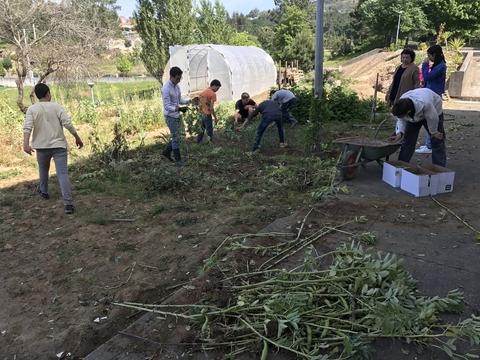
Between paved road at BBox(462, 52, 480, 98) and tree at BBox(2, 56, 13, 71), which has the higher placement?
tree at BBox(2, 56, 13, 71)

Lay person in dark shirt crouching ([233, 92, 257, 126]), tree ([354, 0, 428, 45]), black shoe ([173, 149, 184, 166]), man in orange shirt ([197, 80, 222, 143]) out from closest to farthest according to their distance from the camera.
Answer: black shoe ([173, 149, 184, 166]), man in orange shirt ([197, 80, 222, 143]), person in dark shirt crouching ([233, 92, 257, 126]), tree ([354, 0, 428, 45])

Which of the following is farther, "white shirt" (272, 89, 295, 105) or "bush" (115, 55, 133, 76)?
"bush" (115, 55, 133, 76)

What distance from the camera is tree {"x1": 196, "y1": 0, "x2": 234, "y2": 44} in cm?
2941

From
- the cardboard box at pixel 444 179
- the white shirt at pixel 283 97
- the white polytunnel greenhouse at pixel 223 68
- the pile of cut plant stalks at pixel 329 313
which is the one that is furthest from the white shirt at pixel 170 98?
the white polytunnel greenhouse at pixel 223 68

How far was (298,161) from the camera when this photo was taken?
7113 mm

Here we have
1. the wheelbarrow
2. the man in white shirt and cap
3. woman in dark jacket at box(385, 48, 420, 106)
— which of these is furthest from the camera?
the man in white shirt and cap

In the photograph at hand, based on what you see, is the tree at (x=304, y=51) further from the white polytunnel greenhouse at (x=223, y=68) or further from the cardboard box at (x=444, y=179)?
the cardboard box at (x=444, y=179)

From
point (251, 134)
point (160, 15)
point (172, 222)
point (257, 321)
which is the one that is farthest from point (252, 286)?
point (160, 15)

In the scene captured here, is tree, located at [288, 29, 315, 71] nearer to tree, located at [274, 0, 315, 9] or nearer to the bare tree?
the bare tree

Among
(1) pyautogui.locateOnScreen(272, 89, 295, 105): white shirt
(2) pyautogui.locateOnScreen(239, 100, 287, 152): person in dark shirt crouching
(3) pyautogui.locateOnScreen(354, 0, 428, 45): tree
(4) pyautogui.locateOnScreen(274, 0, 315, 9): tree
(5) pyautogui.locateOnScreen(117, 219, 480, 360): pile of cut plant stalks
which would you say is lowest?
(5) pyautogui.locateOnScreen(117, 219, 480, 360): pile of cut plant stalks

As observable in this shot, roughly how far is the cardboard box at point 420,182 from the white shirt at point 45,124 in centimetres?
442

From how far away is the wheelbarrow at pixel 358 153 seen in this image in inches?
228

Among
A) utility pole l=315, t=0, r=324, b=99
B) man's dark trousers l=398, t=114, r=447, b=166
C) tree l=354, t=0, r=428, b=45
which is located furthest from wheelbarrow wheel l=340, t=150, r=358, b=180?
tree l=354, t=0, r=428, b=45

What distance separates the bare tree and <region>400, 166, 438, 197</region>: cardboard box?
12.6m
